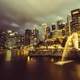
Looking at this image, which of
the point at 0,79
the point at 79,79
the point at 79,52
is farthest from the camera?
the point at 79,52

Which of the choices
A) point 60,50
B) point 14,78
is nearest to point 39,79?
point 14,78

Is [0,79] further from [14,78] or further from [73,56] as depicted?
[73,56]

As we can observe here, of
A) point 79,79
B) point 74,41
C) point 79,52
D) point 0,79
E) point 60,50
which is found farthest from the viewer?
point 60,50

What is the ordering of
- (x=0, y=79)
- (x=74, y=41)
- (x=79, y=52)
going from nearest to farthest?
1. (x=0, y=79)
2. (x=79, y=52)
3. (x=74, y=41)

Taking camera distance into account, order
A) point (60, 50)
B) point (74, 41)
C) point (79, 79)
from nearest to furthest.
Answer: point (79, 79), point (74, 41), point (60, 50)

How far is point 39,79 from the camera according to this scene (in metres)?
53.4

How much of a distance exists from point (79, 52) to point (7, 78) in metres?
99.8

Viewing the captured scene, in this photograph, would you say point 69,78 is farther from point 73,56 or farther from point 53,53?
point 53,53

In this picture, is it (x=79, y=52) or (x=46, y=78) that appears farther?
(x=79, y=52)

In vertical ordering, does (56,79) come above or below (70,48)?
below

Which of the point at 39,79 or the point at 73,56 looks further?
the point at 73,56

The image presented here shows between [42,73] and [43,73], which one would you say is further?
[42,73]

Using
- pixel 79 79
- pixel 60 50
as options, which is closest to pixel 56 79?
pixel 79 79

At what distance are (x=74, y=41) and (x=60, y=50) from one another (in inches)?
1029
